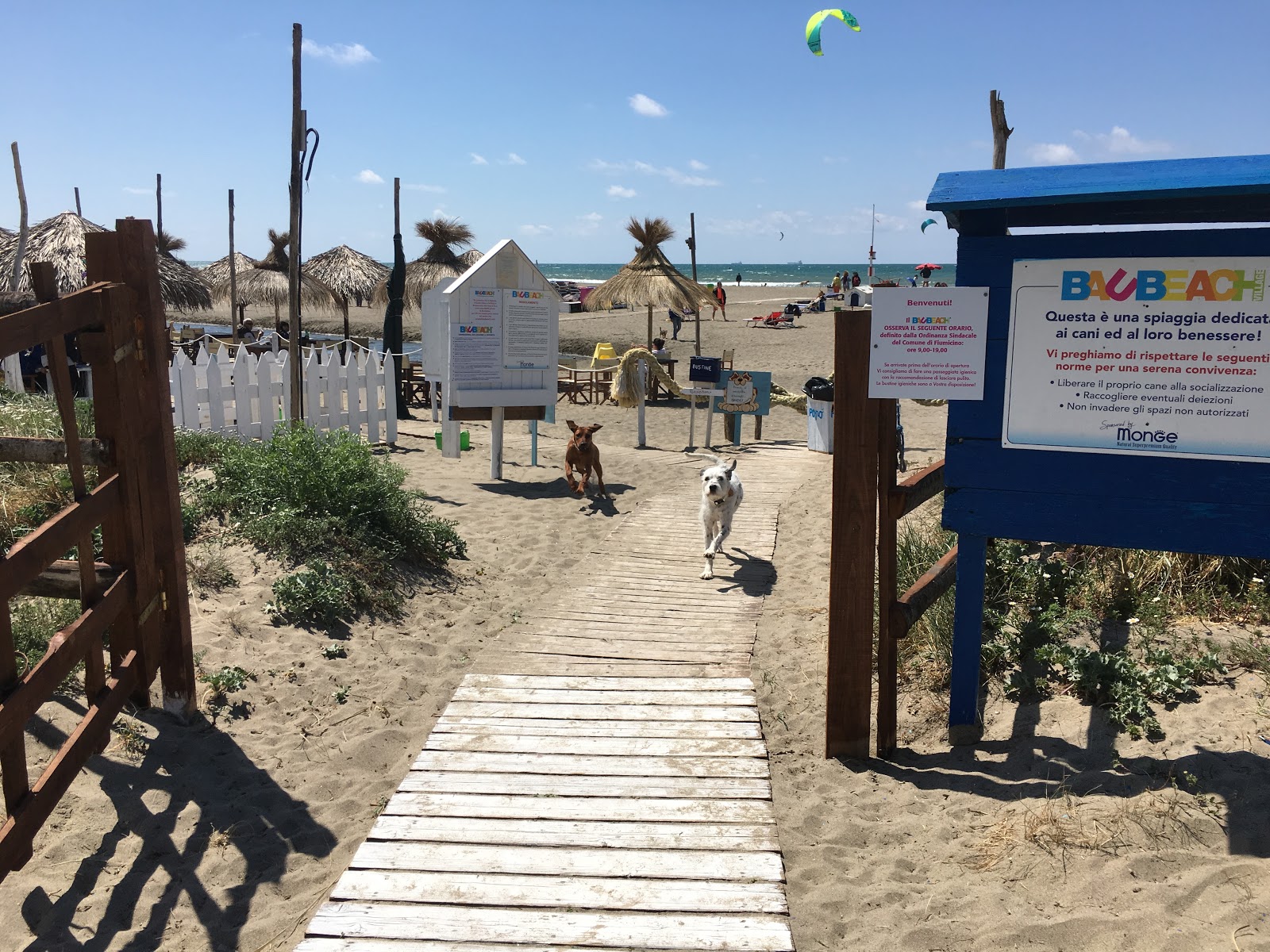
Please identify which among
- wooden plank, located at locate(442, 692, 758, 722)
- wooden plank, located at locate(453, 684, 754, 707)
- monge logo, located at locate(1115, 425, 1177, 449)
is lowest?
wooden plank, located at locate(442, 692, 758, 722)

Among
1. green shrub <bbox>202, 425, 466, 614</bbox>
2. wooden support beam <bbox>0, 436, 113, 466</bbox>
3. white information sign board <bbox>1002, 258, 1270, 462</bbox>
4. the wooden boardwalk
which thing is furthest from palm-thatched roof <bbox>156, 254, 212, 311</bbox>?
white information sign board <bbox>1002, 258, 1270, 462</bbox>

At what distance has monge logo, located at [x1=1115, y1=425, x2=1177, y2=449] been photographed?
379 cm

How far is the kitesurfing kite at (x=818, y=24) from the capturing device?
918 centimetres

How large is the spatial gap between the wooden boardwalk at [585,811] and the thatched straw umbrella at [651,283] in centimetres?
1380

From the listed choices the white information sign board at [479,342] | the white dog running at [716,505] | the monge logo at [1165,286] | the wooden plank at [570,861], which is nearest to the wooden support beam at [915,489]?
the monge logo at [1165,286]

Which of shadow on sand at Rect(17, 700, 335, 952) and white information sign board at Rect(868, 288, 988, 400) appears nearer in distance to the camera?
shadow on sand at Rect(17, 700, 335, 952)

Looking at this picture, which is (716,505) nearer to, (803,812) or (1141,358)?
(803,812)

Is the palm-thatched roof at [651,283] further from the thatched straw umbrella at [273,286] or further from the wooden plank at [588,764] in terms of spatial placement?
the wooden plank at [588,764]

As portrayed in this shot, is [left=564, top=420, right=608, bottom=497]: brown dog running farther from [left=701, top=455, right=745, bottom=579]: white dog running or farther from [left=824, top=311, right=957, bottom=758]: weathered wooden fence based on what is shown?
[left=824, top=311, right=957, bottom=758]: weathered wooden fence

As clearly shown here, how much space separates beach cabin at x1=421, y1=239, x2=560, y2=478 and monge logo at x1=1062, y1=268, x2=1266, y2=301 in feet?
25.2

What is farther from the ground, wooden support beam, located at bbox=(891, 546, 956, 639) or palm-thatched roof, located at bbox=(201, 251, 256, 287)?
palm-thatched roof, located at bbox=(201, 251, 256, 287)

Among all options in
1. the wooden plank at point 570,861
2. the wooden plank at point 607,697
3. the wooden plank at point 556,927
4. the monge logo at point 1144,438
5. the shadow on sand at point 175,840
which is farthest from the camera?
the wooden plank at point 607,697

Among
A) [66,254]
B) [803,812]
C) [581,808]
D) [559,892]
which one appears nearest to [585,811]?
[581,808]

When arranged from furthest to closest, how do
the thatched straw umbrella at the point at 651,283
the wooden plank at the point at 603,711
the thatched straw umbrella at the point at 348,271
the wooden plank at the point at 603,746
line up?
1. the thatched straw umbrella at the point at 348,271
2. the thatched straw umbrella at the point at 651,283
3. the wooden plank at the point at 603,711
4. the wooden plank at the point at 603,746
